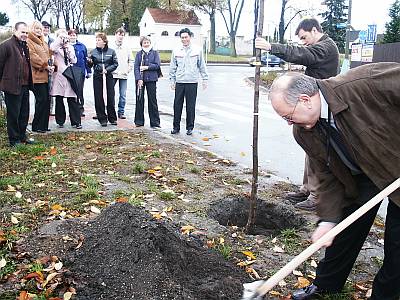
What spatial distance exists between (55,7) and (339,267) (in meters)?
70.2

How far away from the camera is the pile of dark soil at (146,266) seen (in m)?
3.27

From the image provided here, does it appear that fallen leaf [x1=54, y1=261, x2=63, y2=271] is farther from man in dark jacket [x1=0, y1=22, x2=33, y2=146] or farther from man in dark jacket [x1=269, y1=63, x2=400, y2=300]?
man in dark jacket [x1=0, y1=22, x2=33, y2=146]

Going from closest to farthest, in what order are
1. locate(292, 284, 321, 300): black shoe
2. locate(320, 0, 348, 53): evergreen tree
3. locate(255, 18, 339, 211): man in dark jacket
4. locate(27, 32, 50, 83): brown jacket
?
locate(292, 284, 321, 300): black shoe, locate(255, 18, 339, 211): man in dark jacket, locate(27, 32, 50, 83): brown jacket, locate(320, 0, 348, 53): evergreen tree

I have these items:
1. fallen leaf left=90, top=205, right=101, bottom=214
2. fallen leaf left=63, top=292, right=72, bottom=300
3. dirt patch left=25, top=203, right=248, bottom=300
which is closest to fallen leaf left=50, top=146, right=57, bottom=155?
fallen leaf left=90, top=205, right=101, bottom=214

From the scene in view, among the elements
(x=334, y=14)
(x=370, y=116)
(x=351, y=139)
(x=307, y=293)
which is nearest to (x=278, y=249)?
(x=307, y=293)

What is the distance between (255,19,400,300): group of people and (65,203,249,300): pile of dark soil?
0.91 metres

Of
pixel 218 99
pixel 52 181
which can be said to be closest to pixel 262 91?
pixel 218 99

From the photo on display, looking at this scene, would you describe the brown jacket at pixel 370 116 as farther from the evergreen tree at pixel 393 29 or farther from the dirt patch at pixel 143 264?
the evergreen tree at pixel 393 29

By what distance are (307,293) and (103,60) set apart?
7.71 m

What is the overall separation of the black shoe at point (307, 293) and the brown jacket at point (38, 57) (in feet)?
21.7

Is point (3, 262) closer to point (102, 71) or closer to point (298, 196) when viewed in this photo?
point (298, 196)

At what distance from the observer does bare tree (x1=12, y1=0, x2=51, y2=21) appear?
63138mm

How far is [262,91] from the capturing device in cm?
2020

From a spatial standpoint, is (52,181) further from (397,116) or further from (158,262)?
(397,116)
